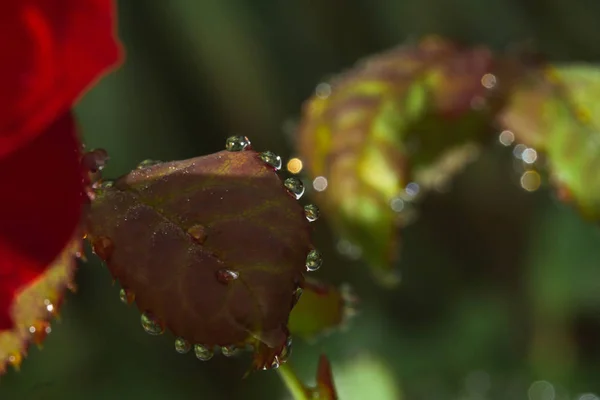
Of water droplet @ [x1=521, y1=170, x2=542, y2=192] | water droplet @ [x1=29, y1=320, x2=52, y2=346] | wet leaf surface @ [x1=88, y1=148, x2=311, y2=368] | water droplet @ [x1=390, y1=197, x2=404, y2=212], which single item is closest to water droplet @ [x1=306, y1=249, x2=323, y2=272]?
wet leaf surface @ [x1=88, y1=148, x2=311, y2=368]

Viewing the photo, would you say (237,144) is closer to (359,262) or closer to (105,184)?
(105,184)

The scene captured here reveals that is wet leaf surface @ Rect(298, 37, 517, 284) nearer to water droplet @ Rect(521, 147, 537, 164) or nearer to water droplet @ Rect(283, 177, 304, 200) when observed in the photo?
water droplet @ Rect(521, 147, 537, 164)

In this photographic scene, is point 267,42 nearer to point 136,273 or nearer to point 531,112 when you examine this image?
point 531,112

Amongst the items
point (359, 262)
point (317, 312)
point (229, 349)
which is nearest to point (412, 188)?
point (317, 312)

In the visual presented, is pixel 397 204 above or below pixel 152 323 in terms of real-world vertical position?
below

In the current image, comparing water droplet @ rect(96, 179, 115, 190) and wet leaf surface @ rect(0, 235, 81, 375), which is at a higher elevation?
water droplet @ rect(96, 179, 115, 190)
